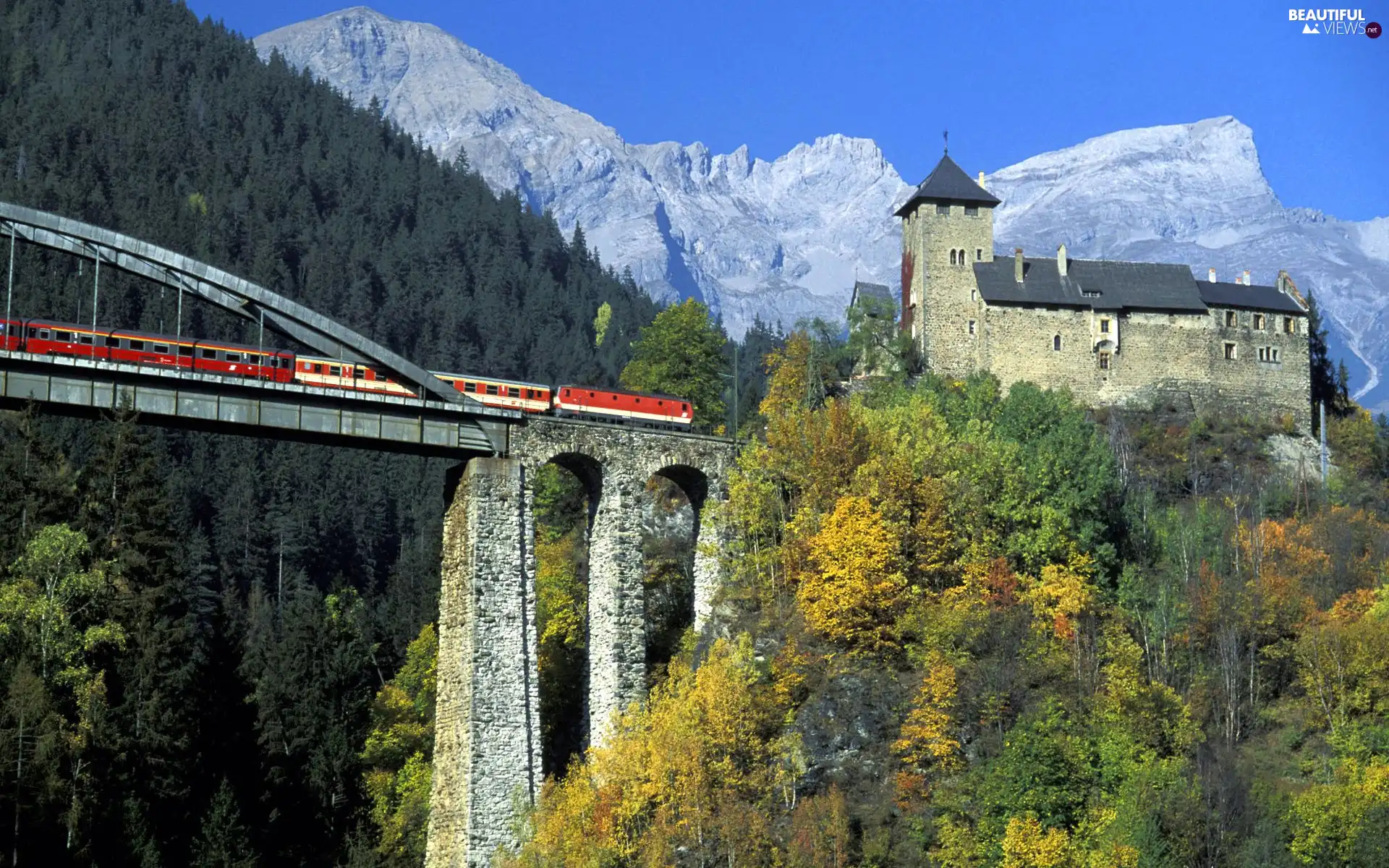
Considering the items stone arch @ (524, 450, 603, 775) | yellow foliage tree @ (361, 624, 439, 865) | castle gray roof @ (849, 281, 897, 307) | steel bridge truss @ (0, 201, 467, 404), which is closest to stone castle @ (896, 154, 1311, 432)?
castle gray roof @ (849, 281, 897, 307)

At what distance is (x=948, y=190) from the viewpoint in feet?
275

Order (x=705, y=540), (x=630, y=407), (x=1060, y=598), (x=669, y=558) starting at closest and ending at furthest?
(x=1060, y=598) → (x=705, y=540) → (x=630, y=407) → (x=669, y=558)

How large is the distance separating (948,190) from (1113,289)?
9.81m

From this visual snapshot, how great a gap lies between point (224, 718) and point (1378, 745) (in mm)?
41368

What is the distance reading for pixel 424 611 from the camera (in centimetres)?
9312

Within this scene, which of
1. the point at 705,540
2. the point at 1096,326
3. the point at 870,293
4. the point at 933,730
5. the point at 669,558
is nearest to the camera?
the point at 933,730

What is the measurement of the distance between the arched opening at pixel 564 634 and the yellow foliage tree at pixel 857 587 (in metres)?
8.56

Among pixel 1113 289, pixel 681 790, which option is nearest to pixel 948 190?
pixel 1113 289

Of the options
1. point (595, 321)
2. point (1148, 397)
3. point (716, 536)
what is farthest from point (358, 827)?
point (595, 321)

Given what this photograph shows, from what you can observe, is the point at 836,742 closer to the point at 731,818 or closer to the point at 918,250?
the point at 731,818

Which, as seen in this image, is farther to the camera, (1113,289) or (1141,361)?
(1113,289)

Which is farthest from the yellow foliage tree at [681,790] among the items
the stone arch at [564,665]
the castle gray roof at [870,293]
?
the castle gray roof at [870,293]

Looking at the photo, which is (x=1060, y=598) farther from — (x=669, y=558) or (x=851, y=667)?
(x=669, y=558)

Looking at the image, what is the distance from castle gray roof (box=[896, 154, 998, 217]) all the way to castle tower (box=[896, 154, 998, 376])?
0.04 m
